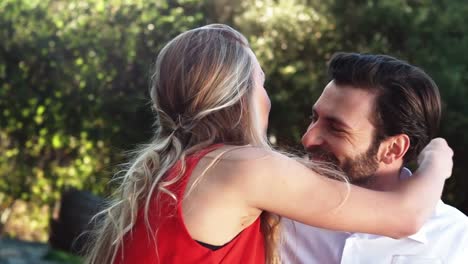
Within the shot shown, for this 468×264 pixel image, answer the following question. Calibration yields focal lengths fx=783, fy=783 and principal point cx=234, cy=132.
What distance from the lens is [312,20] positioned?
26.0 feet

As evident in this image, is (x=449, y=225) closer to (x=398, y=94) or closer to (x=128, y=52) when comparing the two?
(x=398, y=94)

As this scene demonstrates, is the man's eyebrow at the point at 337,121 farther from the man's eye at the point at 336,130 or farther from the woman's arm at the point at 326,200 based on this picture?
the woman's arm at the point at 326,200

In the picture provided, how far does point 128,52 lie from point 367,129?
5519mm

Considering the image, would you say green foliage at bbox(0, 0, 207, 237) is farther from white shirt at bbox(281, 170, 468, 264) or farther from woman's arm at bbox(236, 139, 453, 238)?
woman's arm at bbox(236, 139, 453, 238)

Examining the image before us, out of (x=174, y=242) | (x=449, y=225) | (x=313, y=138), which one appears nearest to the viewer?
(x=174, y=242)

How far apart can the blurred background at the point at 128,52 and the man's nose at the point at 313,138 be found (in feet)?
14.8

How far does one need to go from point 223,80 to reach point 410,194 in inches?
24.0

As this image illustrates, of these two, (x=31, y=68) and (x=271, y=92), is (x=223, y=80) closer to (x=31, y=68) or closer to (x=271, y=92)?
(x=271, y=92)

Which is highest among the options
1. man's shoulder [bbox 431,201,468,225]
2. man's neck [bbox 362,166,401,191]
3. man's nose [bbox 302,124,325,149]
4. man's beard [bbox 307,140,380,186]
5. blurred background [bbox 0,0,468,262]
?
man's nose [bbox 302,124,325,149]

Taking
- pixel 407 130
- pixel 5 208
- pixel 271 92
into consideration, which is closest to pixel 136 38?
pixel 271 92

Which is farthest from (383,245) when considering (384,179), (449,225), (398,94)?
(398,94)

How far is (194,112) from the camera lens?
7.02 feet

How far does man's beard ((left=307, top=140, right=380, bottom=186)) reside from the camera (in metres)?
2.67

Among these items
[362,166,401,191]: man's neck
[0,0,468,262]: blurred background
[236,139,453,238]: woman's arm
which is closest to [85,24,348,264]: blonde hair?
[236,139,453,238]: woman's arm
